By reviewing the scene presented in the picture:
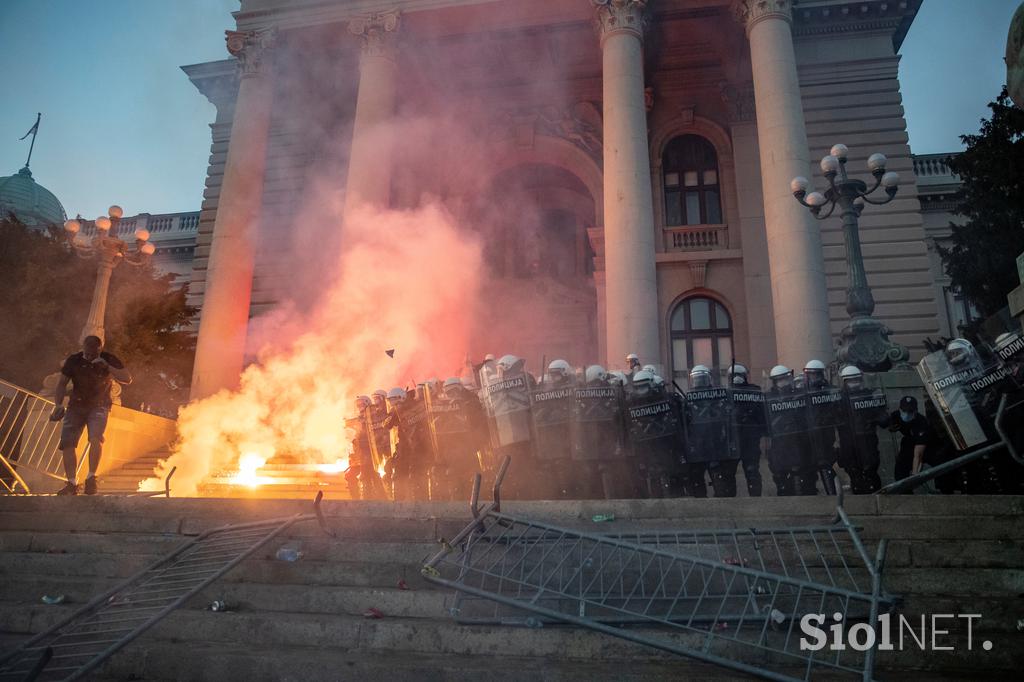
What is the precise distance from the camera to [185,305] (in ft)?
70.7

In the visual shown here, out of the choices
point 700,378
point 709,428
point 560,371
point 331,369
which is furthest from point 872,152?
point 331,369

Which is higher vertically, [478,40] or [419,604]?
[478,40]

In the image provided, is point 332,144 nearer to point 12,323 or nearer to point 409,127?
point 409,127

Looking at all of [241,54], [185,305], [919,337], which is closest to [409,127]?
[241,54]

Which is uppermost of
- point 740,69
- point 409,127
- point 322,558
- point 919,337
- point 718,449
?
point 740,69

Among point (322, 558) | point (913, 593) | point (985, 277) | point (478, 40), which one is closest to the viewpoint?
point (913, 593)

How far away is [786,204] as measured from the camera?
14.2 meters

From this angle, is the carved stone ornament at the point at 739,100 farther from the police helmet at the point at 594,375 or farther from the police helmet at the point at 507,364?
the police helmet at the point at 507,364

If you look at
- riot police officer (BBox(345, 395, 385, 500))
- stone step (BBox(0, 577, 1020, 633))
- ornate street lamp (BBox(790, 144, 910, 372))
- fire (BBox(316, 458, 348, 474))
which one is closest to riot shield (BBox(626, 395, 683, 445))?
stone step (BBox(0, 577, 1020, 633))

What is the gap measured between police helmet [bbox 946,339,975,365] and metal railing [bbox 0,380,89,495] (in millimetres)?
12446

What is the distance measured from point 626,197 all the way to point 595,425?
8643 millimetres

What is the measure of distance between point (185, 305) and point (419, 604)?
19852mm

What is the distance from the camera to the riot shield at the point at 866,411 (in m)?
7.32

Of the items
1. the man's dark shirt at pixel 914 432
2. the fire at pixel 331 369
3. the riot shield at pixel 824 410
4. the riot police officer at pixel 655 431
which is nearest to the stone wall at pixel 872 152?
the man's dark shirt at pixel 914 432
